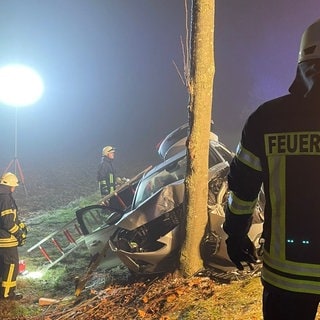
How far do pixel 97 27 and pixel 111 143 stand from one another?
15.8m

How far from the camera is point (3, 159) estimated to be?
19.9 m

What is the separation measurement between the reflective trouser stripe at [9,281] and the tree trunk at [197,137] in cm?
263

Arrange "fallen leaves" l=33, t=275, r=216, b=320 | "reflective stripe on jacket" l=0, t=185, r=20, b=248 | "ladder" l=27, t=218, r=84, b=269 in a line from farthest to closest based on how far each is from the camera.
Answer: "ladder" l=27, t=218, r=84, b=269 → "reflective stripe on jacket" l=0, t=185, r=20, b=248 → "fallen leaves" l=33, t=275, r=216, b=320

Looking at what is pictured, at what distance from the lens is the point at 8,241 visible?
19.3 ft

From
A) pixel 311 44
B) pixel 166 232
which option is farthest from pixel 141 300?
pixel 311 44

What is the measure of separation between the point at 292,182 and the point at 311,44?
24.8 inches

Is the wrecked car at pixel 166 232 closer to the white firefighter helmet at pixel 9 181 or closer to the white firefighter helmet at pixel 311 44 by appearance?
the white firefighter helmet at pixel 9 181

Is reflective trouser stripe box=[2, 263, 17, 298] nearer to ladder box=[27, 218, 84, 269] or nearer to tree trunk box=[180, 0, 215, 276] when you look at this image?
ladder box=[27, 218, 84, 269]

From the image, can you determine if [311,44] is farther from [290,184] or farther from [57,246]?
[57,246]

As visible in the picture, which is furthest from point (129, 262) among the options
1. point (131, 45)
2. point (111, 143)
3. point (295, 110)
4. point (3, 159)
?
point (131, 45)

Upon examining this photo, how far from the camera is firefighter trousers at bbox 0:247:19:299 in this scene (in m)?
5.81

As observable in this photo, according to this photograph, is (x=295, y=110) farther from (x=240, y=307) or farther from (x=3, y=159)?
(x=3, y=159)

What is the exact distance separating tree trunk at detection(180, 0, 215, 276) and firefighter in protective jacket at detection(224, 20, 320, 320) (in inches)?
101

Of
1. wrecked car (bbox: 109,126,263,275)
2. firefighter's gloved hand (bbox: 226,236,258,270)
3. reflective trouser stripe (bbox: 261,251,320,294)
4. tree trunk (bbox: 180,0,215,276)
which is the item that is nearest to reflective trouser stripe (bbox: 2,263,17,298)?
wrecked car (bbox: 109,126,263,275)
